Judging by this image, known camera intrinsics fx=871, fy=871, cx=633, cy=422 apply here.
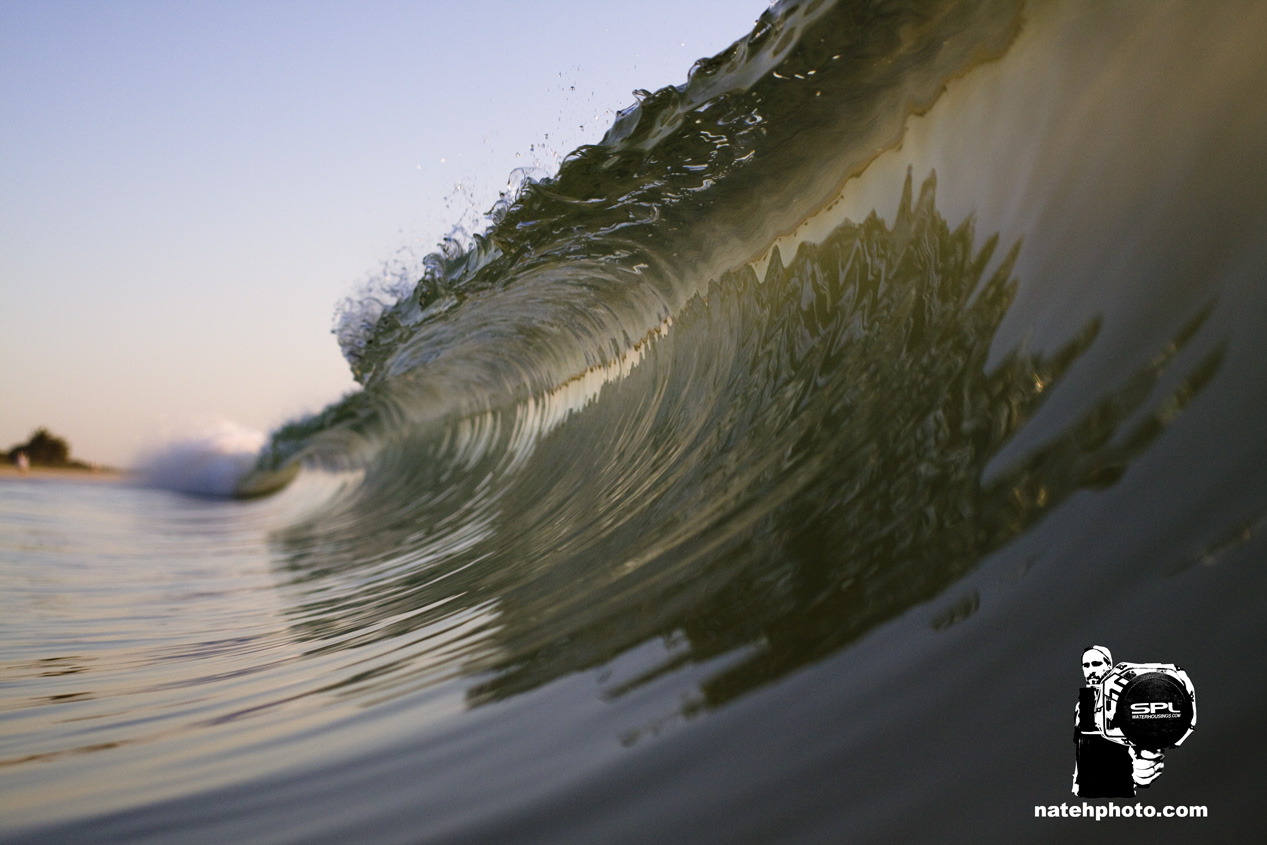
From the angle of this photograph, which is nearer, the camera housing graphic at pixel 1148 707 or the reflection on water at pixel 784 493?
the camera housing graphic at pixel 1148 707

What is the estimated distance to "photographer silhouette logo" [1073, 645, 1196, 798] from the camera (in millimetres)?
540

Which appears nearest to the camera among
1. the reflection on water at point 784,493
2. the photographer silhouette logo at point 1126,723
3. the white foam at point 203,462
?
the photographer silhouette logo at point 1126,723

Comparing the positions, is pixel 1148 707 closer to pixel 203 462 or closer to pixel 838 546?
pixel 838 546

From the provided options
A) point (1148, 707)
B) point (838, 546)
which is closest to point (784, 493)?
point (838, 546)

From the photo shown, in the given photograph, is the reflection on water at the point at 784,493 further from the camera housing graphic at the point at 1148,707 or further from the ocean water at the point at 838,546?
the camera housing graphic at the point at 1148,707

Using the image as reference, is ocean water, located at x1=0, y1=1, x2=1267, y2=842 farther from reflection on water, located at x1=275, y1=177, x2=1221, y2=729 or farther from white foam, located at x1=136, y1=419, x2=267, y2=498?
white foam, located at x1=136, y1=419, x2=267, y2=498

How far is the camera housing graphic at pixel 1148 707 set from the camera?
1.84 feet

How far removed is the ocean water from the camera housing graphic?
0.01m

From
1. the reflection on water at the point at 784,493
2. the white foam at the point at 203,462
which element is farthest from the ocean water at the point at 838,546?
the white foam at the point at 203,462

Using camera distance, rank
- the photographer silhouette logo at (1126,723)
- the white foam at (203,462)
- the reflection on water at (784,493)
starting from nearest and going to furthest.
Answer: the photographer silhouette logo at (1126,723), the reflection on water at (784,493), the white foam at (203,462)

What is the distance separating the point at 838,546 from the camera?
101 cm

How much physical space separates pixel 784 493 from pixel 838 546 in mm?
309

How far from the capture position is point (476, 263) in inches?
133

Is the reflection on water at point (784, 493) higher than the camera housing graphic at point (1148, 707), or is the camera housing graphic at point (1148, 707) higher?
the reflection on water at point (784, 493)
